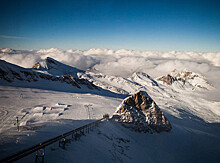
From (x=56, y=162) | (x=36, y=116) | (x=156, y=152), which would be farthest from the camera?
(x=36, y=116)

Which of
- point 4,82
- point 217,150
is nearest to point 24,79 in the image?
point 4,82

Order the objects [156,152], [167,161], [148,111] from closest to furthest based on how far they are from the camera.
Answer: [167,161] → [156,152] → [148,111]

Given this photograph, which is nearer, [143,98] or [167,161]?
[167,161]

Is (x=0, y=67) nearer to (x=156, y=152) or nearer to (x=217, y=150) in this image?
(x=156, y=152)

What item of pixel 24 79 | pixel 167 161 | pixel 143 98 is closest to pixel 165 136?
pixel 167 161

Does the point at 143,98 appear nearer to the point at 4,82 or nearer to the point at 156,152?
the point at 156,152

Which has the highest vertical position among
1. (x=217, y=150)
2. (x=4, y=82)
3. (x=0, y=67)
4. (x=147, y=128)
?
(x=0, y=67)

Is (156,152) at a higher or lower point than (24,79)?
lower
